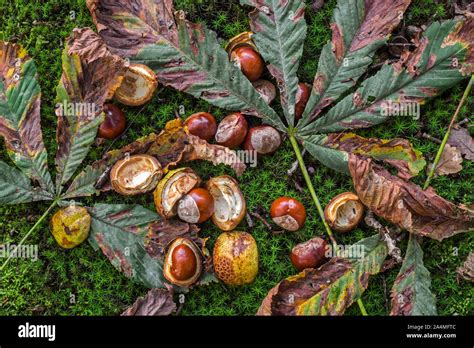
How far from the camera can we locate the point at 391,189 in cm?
356

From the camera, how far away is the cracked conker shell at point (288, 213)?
12.4 feet

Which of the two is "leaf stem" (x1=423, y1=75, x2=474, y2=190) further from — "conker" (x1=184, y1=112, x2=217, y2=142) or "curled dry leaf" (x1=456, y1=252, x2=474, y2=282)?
"conker" (x1=184, y1=112, x2=217, y2=142)

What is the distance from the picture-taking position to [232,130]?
3.80m

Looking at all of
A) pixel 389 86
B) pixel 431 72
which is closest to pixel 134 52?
pixel 389 86

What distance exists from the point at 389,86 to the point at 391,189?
0.64 meters

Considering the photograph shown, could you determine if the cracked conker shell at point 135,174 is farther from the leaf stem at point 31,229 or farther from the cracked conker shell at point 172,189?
the leaf stem at point 31,229

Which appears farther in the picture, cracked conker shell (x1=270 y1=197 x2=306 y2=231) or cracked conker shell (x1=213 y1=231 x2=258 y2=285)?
cracked conker shell (x1=270 y1=197 x2=306 y2=231)

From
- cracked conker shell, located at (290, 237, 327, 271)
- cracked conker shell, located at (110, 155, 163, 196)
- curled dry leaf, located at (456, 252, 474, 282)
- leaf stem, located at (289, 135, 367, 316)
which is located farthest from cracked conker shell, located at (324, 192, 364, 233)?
cracked conker shell, located at (110, 155, 163, 196)

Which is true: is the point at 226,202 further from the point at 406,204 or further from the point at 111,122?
the point at 406,204

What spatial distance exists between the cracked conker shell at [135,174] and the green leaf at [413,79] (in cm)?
105

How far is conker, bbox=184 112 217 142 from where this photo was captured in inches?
151

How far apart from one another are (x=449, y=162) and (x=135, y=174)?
6.64ft

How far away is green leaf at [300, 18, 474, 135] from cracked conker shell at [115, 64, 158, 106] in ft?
3.54
